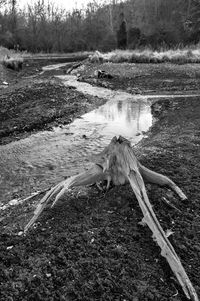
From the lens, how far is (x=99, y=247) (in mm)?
3441

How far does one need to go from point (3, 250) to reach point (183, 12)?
149 feet

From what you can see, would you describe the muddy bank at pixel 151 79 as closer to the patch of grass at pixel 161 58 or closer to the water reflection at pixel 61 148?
the patch of grass at pixel 161 58

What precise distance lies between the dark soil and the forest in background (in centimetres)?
3130

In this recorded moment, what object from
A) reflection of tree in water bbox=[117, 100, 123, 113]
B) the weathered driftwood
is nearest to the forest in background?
reflection of tree in water bbox=[117, 100, 123, 113]

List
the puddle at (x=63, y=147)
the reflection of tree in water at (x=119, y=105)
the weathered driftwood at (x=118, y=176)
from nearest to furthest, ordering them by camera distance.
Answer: the weathered driftwood at (x=118, y=176), the puddle at (x=63, y=147), the reflection of tree in water at (x=119, y=105)

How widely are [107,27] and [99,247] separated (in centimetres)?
5072

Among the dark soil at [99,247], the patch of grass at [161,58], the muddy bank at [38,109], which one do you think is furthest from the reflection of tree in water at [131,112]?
the patch of grass at [161,58]

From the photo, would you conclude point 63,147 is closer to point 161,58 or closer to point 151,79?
point 151,79

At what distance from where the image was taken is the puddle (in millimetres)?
5969

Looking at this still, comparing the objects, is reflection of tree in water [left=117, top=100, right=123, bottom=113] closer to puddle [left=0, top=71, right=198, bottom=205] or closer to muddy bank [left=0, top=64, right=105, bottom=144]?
puddle [left=0, top=71, right=198, bottom=205]

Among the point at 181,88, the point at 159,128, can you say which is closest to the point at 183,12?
the point at 181,88

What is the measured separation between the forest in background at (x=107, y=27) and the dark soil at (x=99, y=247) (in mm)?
31299

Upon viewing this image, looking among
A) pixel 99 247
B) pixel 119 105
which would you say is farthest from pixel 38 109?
pixel 99 247

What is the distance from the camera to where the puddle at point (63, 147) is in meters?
5.97
